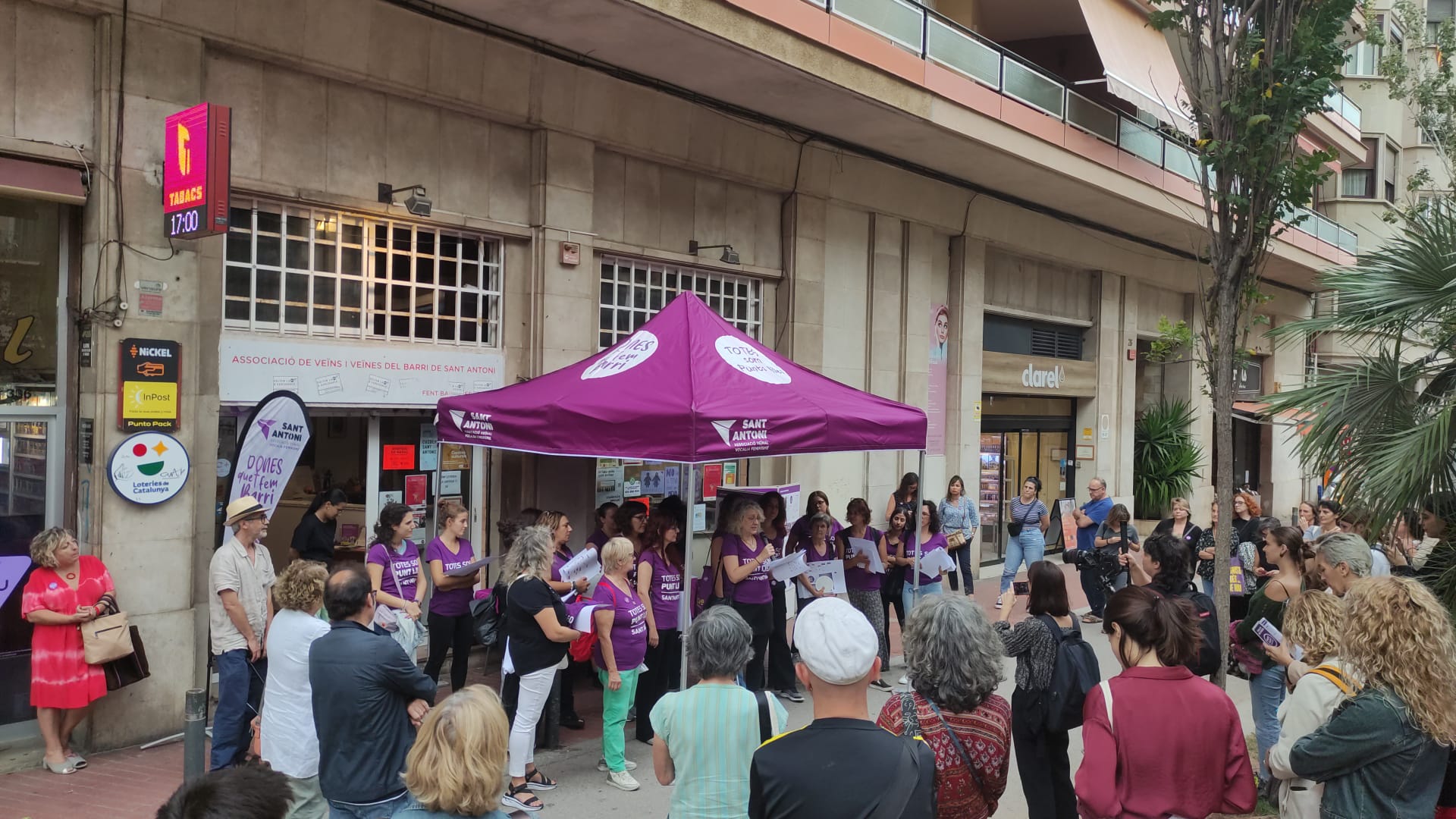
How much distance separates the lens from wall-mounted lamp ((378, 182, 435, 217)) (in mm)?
8828

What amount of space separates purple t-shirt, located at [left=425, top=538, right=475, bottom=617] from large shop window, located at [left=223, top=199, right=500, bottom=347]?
2.31m

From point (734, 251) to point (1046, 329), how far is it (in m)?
8.09

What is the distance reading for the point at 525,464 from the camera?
33.0ft

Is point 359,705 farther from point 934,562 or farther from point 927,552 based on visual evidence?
point 927,552

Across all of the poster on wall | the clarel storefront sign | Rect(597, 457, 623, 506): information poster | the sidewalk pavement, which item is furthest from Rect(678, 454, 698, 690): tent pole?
the clarel storefront sign

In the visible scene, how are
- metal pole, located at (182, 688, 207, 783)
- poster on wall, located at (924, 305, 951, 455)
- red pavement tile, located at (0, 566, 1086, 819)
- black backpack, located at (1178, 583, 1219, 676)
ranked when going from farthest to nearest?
poster on wall, located at (924, 305, 951, 455) < red pavement tile, located at (0, 566, 1086, 819) < black backpack, located at (1178, 583, 1219, 676) < metal pole, located at (182, 688, 207, 783)

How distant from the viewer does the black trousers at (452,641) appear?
775 cm

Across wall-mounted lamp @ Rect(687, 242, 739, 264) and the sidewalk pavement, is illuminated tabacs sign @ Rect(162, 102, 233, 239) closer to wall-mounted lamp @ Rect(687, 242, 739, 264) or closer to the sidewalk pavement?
the sidewalk pavement

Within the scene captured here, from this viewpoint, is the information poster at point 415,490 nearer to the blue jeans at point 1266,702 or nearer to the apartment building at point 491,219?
the apartment building at point 491,219

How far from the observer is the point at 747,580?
26.8ft

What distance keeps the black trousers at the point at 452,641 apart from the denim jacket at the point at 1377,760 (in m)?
5.74

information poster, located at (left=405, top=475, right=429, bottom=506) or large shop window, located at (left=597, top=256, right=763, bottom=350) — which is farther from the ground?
large shop window, located at (left=597, top=256, right=763, bottom=350)

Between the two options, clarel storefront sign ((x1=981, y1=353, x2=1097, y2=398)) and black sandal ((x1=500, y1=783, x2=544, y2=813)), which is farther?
clarel storefront sign ((x1=981, y1=353, x2=1097, y2=398))

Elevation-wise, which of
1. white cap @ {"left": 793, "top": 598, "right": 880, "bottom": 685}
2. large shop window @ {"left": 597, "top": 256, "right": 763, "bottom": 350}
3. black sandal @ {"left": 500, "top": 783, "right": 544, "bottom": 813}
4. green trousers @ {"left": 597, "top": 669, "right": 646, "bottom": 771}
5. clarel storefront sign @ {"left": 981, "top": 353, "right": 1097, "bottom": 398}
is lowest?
black sandal @ {"left": 500, "top": 783, "right": 544, "bottom": 813}
